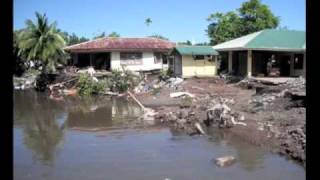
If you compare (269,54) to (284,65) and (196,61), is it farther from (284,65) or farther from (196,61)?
(196,61)

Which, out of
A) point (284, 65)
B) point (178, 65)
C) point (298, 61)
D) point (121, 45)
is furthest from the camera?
point (121, 45)

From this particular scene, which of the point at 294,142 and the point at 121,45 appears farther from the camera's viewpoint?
the point at 121,45

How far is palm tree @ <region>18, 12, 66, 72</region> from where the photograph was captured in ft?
116

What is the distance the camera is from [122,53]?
3866 cm

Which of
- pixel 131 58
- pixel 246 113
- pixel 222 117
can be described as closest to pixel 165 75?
pixel 131 58

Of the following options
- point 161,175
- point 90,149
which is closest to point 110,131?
point 90,149

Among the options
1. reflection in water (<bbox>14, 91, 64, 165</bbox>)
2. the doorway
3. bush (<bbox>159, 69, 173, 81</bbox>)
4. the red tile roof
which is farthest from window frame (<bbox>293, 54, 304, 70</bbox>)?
reflection in water (<bbox>14, 91, 64, 165</bbox>)

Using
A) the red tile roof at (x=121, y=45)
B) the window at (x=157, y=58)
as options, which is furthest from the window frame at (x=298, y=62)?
the window at (x=157, y=58)

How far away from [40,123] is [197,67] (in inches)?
627

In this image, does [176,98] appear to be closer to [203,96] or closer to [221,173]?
[203,96]

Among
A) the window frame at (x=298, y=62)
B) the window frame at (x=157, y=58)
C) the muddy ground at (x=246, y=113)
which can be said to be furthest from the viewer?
the window frame at (x=157, y=58)

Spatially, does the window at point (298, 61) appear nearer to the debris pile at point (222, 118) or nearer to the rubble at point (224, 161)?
the debris pile at point (222, 118)

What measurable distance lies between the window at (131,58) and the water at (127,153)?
1767 cm

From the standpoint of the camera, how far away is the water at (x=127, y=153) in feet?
35.9
